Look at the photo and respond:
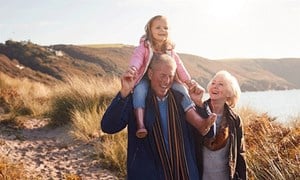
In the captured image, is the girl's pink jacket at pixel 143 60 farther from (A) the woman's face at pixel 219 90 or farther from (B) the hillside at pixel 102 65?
(B) the hillside at pixel 102 65

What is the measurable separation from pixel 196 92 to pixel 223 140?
399 millimetres

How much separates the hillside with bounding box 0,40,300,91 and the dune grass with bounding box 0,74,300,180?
18.7 ft

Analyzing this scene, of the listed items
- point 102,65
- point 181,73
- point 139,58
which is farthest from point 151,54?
point 102,65

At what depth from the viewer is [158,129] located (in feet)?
10.6

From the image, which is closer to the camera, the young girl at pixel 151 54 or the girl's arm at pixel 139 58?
the young girl at pixel 151 54

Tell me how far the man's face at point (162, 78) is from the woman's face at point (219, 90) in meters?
0.50

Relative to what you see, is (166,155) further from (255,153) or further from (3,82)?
(3,82)

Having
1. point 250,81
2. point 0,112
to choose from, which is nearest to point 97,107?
point 0,112

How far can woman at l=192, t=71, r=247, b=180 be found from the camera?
11.8 ft

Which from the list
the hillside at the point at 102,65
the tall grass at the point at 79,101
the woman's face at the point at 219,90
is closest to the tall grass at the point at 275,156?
the woman's face at the point at 219,90

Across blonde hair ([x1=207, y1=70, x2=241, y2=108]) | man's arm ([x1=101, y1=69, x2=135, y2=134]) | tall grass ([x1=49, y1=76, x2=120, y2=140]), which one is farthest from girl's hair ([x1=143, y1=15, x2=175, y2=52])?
tall grass ([x1=49, y1=76, x2=120, y2=140])

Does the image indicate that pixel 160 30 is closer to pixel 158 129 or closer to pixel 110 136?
pixel 158 129

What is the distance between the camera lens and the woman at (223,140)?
3582 millimetres

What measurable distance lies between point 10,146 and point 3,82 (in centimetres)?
1199
